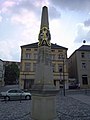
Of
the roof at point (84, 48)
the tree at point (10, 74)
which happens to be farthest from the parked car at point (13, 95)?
the tree at point (10, 74)

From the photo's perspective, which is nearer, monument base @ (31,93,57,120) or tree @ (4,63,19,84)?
monument base @ (31,93,57,120)

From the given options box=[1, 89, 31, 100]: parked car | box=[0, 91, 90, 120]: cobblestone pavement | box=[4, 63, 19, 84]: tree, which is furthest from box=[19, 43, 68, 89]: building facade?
box=[0, 91, 90, 120]: cobblestone pavement

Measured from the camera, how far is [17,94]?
776 inches

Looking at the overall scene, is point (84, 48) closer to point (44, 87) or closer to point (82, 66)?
point (82, 66)

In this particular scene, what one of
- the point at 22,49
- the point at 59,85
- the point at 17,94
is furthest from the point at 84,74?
the point at 17,94

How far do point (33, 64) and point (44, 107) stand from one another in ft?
127

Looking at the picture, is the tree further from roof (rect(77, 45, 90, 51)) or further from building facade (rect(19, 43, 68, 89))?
roof (rect(77, 45, 90, 51))

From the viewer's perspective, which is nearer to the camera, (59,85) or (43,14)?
(43,14)

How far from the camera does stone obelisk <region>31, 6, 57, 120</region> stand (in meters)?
6.30

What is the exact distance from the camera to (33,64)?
44781mm

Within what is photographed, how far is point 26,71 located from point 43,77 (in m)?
37.5

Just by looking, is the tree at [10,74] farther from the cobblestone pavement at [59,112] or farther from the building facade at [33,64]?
the cobblestone pavement at [59,112]

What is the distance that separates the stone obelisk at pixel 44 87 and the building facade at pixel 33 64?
36.2m

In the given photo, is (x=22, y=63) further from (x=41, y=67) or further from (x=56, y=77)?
(x=41, y=67)
